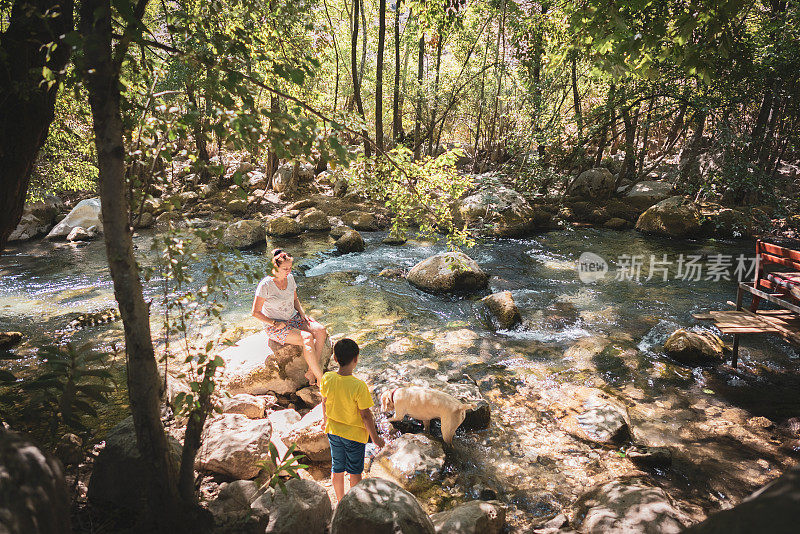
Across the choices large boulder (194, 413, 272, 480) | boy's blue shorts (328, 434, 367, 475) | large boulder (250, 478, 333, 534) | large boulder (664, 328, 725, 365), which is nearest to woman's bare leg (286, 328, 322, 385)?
large boulder (194, 413, 272, 480)

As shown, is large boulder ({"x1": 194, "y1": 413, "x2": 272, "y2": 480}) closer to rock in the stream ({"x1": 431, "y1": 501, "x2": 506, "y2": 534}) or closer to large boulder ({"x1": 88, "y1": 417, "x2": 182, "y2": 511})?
large boulder ({"x1": 88, "y1": 417, "x2": 182, "y2": 511})

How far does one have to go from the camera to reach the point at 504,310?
8.16 metres

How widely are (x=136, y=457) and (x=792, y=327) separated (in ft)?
27.3

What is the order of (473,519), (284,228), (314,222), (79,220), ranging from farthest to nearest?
1. (314,222)
2. (79,220)
3. (284,228)
4. (473,519)

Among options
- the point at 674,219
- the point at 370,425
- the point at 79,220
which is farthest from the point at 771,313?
the point at 79,220

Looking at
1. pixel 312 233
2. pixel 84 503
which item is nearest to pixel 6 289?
pixel 312 233

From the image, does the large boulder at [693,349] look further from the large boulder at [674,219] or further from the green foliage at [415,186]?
the large boulder at [674,219]

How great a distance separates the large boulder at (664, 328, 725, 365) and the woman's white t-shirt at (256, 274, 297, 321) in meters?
6.34

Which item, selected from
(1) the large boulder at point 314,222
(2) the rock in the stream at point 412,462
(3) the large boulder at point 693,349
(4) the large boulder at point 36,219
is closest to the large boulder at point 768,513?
(2) the rock in the stream at point 412,462

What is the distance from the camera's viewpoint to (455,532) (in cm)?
311

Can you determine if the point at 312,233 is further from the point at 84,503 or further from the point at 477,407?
the point at 84,503

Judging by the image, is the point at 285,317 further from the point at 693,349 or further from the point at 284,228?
the point at 284,228

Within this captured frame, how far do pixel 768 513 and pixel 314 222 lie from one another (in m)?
16.2

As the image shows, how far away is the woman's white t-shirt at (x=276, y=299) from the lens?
5535 mm
